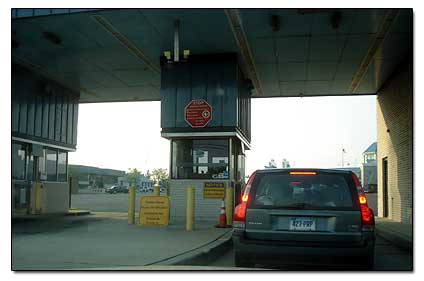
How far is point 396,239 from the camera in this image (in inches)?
455

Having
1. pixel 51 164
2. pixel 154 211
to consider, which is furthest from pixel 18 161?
pixel 154 211

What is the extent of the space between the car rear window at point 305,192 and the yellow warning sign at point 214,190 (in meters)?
7.47

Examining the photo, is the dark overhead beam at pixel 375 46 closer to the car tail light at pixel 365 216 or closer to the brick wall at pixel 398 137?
the brick wall at pixel 398 137

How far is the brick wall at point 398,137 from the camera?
47.4ft

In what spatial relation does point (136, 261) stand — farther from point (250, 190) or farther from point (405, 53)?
point (405, 53)

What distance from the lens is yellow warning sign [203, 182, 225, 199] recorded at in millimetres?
14266

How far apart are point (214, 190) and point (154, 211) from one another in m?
2.12

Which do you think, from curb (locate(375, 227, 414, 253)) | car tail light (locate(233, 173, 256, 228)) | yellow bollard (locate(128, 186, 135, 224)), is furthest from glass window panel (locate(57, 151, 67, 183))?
car tail light (locate(233, 173, 256, 228))

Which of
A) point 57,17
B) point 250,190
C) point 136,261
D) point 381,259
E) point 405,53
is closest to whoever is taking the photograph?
point 250,190

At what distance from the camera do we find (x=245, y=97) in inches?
648

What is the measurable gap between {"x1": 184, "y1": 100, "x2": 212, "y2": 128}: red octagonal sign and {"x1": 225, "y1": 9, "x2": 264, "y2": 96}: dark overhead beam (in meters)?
1.72

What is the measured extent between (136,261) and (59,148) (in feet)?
36.8

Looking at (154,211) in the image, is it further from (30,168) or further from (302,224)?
(302,224)
